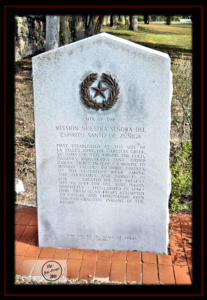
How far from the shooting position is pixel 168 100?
3.06 metres

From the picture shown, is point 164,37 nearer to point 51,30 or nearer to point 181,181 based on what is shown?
point 51,30

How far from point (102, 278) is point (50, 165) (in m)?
1.19

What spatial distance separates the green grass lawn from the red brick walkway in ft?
37.4

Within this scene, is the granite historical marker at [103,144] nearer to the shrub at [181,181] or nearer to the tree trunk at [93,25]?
the shrub at [181,181]

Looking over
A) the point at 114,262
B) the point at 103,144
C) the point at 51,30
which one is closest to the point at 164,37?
the point at 51,30

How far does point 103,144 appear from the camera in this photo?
3.27m

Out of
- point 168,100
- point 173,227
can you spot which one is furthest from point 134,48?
point 173,227

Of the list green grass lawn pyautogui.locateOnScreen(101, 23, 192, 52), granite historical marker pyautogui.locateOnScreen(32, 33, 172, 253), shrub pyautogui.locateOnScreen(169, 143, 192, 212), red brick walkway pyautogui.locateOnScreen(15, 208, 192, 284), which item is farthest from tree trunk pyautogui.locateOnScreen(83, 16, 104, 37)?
red brick walkway pyautogui.locateOnScreen(15, 208, 192, 284)

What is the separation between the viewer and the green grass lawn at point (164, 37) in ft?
46.3

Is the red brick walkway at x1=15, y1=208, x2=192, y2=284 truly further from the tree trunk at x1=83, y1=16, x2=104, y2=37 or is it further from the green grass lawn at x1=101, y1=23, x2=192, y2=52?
the green grass lawn at x1=101, y1=23, x2=192, y2=52

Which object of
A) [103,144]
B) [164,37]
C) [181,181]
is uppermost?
[164,37]

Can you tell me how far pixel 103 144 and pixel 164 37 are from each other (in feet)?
47.4

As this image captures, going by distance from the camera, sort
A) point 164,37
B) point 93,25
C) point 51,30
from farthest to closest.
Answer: point 164,37 → point 93,25 → point 51,30

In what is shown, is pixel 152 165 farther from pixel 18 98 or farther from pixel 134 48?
pixel 18 98
